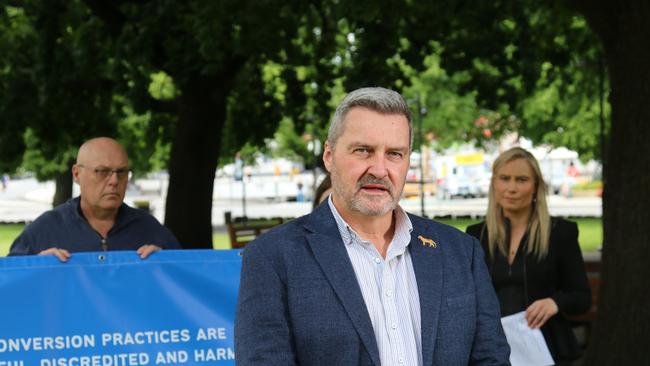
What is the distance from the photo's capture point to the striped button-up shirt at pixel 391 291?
8.43ft

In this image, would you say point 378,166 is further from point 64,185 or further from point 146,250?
point 64,185

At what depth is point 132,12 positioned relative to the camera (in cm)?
1397

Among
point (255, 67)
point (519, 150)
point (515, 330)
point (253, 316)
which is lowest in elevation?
point (515, 330)

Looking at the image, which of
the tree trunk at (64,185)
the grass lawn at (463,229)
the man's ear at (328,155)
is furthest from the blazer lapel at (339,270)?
the tree trunk at (64,185)

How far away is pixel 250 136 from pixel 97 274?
13.4 meters

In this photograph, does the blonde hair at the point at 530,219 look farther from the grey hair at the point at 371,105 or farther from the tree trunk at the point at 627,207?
the grey hair at the point at 371,105

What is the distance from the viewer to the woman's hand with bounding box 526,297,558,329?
476 cm

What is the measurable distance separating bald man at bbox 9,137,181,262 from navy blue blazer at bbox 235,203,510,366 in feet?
8.77

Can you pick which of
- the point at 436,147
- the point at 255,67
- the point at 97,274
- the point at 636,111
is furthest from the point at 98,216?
the point at 436,147

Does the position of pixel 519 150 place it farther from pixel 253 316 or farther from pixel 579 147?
pixel 579 147

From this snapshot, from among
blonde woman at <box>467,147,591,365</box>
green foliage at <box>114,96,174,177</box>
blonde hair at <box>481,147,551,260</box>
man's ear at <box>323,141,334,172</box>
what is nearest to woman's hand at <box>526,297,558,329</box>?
blonde woman at <box>467,147,591,365</box>

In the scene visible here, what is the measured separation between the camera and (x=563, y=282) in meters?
4.94

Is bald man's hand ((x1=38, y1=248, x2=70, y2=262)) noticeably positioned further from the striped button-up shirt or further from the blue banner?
the striped button-up shirt

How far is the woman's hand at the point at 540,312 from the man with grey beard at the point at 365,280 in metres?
2.09
